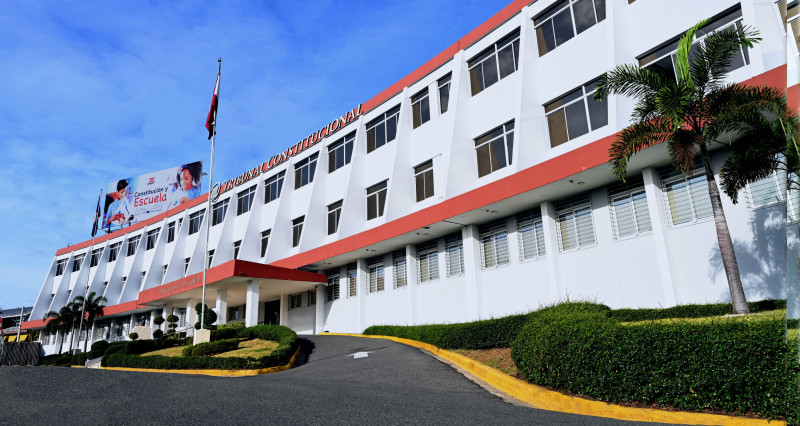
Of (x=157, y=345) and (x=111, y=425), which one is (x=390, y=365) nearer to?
(x=111, y=425)

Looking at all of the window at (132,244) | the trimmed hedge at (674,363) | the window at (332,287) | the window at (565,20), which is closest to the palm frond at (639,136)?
the trimmed hedge at (674,363)

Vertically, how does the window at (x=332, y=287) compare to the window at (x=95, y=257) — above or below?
below

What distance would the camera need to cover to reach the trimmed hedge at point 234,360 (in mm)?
16047

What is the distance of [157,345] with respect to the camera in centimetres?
2506

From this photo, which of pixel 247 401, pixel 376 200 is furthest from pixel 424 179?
pixel 247 401

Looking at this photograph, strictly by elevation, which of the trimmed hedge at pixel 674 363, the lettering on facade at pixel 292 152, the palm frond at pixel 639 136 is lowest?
the trimmed hedge at pixel 674 363

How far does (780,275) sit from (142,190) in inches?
2300

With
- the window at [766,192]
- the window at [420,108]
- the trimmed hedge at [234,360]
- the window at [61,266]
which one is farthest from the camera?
the window at [61,266]

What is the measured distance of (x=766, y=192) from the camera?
13695 mm

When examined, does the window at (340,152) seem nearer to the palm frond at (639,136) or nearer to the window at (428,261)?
the window at (428,261)

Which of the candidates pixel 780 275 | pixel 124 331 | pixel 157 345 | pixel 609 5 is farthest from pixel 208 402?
pixel 124 331

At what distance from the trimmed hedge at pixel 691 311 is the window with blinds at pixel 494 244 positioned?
19.5 ft

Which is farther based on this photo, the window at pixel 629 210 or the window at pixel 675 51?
the window at pixel 629 210

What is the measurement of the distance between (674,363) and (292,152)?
2930 cm
